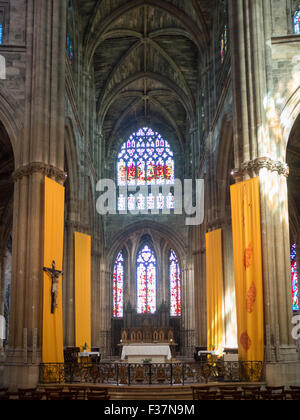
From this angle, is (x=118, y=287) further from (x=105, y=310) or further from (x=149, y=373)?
(x=149, y=373)

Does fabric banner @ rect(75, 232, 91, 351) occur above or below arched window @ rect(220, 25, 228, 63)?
below

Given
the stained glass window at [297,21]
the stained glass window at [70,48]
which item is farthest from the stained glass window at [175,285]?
the stained glass window at [297,21]

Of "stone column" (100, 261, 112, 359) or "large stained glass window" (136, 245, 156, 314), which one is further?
"large stained glass window" (136, 245, 156, 314)

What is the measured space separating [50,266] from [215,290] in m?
10.1

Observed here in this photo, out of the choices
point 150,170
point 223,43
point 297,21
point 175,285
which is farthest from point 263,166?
point 175,285

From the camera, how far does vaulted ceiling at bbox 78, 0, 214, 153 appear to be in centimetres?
3294

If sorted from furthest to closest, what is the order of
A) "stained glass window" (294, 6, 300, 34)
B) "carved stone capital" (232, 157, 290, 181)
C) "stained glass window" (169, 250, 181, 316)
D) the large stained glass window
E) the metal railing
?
the large stained glass window, "stained glass window" (169, 250, 181, 316), "stained glass window" (294, 6, 300, 34), "carved stone capital" (232, 157, 290, 181), the metal railing

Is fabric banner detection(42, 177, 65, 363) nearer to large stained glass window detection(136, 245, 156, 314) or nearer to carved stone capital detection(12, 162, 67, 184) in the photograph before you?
carved stone capital detection(12, 162, 67, 184)

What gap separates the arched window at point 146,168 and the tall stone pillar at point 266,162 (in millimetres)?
25039

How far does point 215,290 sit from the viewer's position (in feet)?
89.5

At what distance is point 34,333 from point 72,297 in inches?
335

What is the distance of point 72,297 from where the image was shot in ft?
89.6

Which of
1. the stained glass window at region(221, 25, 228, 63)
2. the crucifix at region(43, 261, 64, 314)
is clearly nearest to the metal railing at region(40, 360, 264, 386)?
the crucifix at region(43, 261, 64, 314)

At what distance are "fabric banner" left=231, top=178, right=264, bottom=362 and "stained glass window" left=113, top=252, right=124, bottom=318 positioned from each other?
90.4ft
